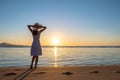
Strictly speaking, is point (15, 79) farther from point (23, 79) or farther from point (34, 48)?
point (34, 48)

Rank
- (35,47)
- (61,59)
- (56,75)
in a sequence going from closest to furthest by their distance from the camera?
1. (56,75)
2. (35,47)
3. (61,59)

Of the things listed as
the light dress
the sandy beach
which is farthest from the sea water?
the sandy beach

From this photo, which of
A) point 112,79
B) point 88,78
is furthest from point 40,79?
point 112,79

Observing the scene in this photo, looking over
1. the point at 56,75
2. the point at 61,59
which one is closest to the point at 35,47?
the point at 56,75

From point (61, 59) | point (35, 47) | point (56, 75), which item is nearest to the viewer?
point (56, 75)

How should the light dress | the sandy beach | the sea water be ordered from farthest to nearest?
the sea water < the light dress < the sandy beach

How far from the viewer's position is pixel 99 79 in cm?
809

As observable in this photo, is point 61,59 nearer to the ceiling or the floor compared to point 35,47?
nearer to the floor

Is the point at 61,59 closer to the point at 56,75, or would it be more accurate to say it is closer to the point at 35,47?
the point at 35,47

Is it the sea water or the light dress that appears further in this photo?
the sea water

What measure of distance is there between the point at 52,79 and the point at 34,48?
3.33m

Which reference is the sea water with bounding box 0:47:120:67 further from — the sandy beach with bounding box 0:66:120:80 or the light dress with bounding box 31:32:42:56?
the sandy beach with bounding box 0:66:120:80

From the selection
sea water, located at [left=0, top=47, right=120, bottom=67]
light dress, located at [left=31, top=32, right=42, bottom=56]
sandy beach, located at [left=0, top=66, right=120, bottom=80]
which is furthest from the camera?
sea water, located at [left=0, top=47, right=120, bottom=67]

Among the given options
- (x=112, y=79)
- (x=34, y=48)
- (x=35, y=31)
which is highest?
(x=35, y=31)
